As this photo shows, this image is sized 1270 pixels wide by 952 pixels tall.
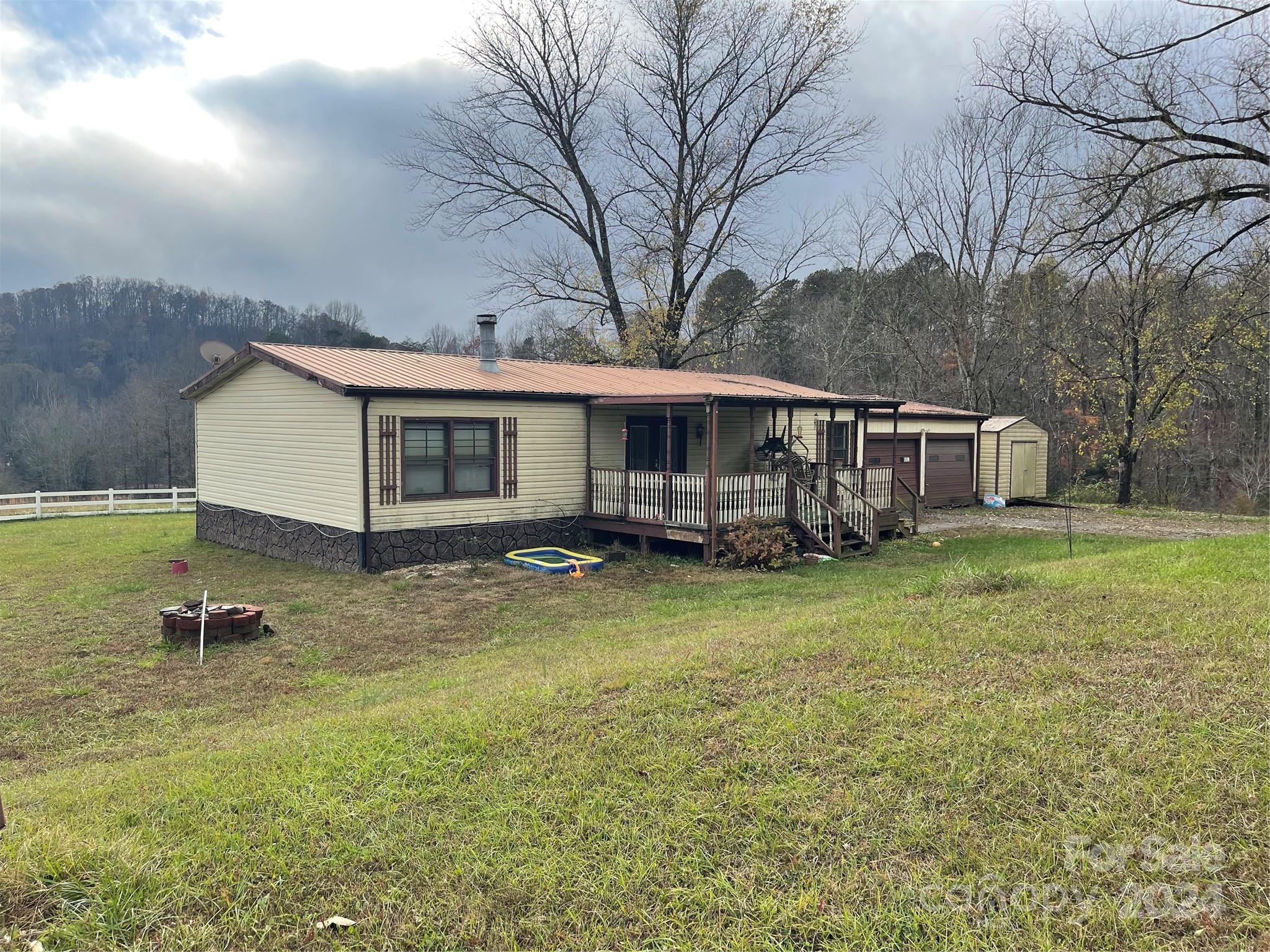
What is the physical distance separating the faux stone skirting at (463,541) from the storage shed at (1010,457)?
13.5 m

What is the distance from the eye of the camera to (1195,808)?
300cm

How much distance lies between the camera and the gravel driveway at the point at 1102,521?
631 inches

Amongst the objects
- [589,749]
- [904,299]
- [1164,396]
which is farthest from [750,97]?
[589,749]

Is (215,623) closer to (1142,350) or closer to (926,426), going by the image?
(926,426)

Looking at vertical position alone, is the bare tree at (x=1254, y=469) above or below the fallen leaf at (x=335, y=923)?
above

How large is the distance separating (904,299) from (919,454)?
15.1 metres

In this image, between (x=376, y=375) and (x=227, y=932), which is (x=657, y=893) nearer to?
(x=227, y=932)

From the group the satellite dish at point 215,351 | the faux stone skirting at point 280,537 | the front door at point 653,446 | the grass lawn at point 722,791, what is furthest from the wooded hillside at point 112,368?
the grass lawn at point 722,791

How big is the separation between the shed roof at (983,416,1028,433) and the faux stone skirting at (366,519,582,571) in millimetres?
13587

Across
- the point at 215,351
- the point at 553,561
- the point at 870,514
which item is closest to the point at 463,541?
the point at 553,561

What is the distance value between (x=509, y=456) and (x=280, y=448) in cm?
431

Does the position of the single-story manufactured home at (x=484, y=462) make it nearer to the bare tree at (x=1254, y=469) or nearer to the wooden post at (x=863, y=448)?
the wooden post at (x=863, y=448)

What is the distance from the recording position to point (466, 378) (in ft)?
47.2

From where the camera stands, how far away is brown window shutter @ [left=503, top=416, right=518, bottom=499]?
1415 cm
